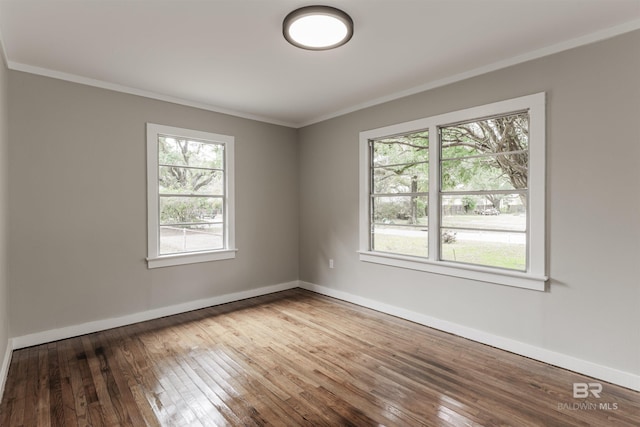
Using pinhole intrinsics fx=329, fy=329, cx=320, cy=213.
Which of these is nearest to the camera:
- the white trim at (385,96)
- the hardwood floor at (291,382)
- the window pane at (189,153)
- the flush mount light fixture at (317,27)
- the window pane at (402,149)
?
the hardwood floor at (291,382)

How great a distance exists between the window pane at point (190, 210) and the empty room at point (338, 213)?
0.02 meters

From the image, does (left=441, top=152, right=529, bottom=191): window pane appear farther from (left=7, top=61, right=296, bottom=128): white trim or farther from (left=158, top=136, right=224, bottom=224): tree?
(left=158, top=136, right=224, bottom=224): tree

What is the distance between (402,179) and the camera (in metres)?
3.95

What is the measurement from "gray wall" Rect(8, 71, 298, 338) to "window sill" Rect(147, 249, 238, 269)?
0.26ft

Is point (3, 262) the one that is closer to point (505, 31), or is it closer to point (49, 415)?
point (49, 415)

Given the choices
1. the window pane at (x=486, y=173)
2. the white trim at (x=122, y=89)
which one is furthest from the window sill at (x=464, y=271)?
the white trim at (x=122, y=89)

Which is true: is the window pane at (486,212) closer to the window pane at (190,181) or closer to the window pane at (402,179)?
the window pane at (402,179)

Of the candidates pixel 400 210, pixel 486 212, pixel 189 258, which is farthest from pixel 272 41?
pixel 189 258

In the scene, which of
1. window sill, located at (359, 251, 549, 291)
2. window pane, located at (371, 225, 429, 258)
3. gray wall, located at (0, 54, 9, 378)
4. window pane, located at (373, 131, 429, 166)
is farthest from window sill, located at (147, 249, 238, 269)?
window pane, located at (373, 131, 429, 166)

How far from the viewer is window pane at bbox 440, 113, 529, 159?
9.78 ft

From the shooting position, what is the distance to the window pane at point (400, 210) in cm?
376

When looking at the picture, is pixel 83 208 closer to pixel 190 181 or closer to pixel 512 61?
pixel 190 181

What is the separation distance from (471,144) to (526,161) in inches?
21.4

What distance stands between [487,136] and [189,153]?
3.42 meters
